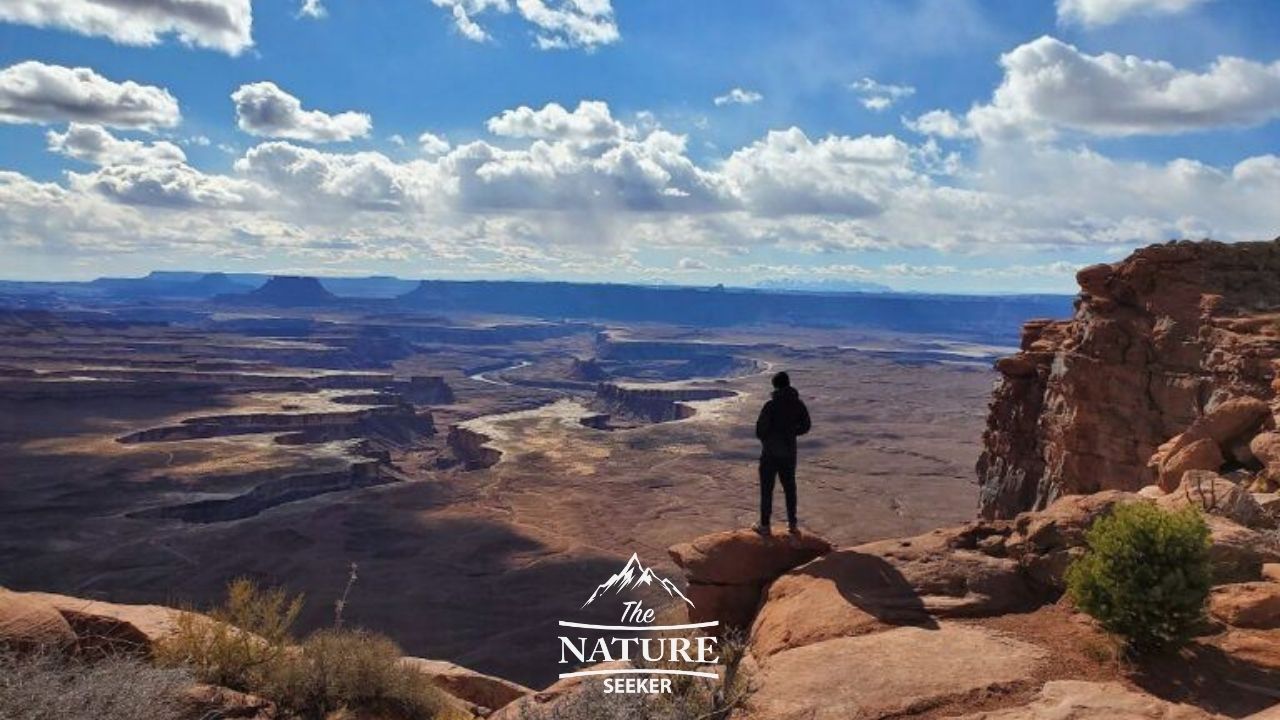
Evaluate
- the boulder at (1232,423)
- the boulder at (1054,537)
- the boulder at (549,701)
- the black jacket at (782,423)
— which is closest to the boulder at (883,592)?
the boulder at (1054,537)

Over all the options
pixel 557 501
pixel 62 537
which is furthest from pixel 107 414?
pixel 557 501

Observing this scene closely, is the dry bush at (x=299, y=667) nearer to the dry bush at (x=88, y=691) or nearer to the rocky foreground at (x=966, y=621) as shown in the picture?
the rocky foreground at (x=966, y=621)

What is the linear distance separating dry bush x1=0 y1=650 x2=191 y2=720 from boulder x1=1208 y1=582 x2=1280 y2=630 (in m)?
10.6

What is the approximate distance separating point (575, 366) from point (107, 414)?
344 ft

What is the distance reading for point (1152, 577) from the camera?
7641 mm

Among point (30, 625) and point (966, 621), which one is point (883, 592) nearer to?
point (966, 621)

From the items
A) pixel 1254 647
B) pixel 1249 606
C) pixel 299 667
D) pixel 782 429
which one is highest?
pixel 782 429

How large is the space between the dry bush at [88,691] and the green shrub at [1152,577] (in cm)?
912

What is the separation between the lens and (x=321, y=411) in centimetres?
10494

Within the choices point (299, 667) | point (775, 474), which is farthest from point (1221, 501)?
point (299, 667)

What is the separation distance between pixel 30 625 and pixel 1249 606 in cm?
1335

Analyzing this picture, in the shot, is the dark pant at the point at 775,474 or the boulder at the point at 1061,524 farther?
the dark pant at the point at 775,474

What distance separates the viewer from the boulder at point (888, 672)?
742 cm

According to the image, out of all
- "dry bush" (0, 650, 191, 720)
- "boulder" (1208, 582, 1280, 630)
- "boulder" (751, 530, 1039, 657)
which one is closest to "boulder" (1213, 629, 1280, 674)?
"boulder" (1208, 582, 1280, 630)
